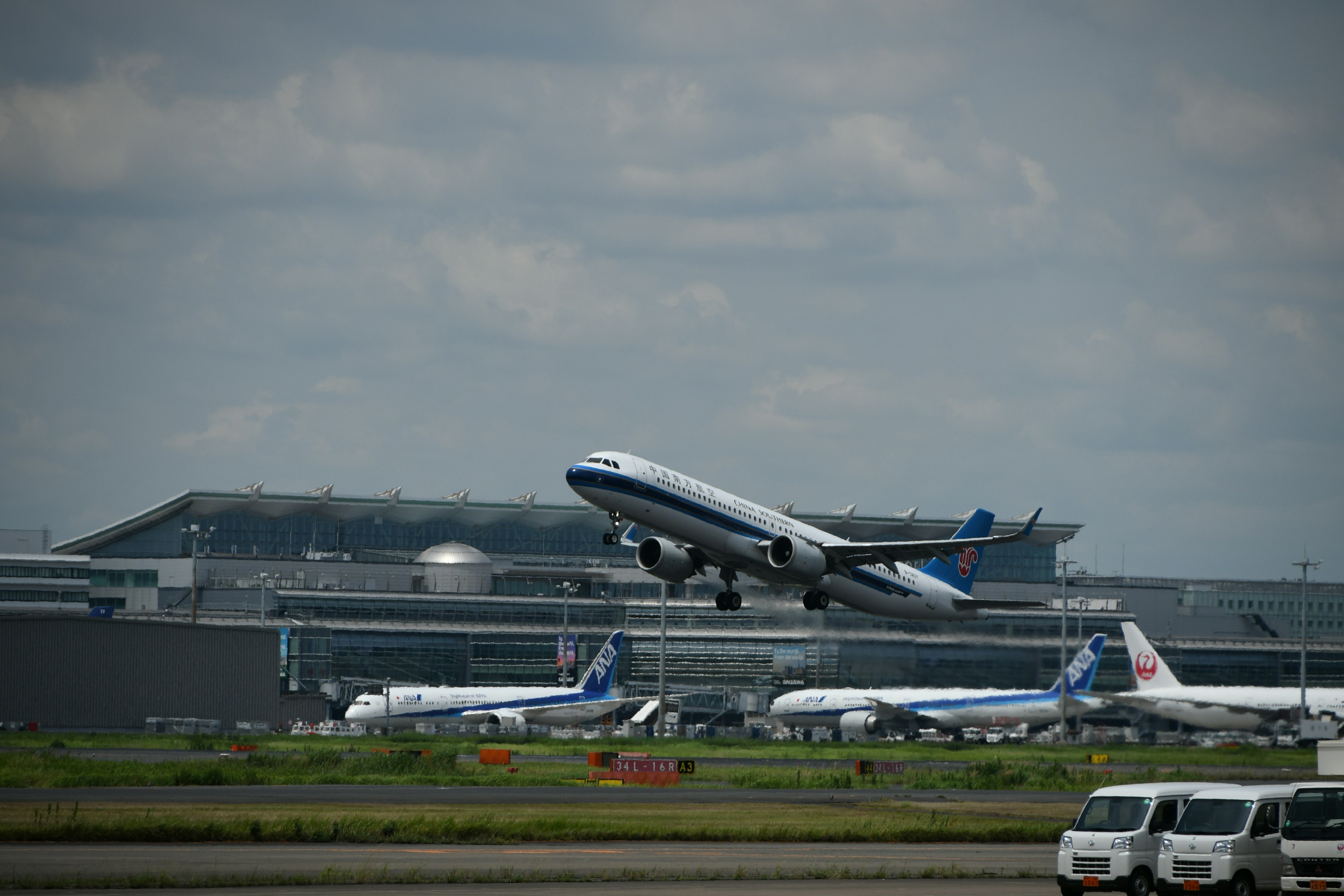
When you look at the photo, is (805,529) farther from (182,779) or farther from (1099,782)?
(182,779)

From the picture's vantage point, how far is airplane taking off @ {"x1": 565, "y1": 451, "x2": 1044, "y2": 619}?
60000 mm

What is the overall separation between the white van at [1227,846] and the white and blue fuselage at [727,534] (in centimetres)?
3358

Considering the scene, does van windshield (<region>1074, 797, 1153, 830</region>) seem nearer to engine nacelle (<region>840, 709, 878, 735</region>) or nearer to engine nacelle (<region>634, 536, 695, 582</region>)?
engine nacelle (<region>634, 536, 695, 582</region>)

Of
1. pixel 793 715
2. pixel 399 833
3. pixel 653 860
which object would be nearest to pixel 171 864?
pixel 399 833

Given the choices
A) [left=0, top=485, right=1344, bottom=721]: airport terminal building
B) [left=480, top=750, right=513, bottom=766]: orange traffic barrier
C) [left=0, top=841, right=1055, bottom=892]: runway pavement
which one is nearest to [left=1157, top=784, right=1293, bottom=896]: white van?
[left=0, top=841, right=1055, bottom=892]: runway pavement

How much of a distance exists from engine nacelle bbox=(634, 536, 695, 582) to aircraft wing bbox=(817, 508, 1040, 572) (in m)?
6.64

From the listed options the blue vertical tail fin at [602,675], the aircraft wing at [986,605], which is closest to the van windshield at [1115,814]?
the aircraft wing at [986,605]

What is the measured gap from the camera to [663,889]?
28.1 meters

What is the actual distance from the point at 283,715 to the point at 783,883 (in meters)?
94.4

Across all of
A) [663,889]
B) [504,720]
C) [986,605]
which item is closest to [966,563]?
[986,605]

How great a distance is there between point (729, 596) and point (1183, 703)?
48542 millimetres

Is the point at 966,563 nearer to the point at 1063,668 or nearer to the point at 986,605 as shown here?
the point at 986,605

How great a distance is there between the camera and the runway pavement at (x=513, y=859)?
30219 mm

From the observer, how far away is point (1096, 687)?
413 feet
